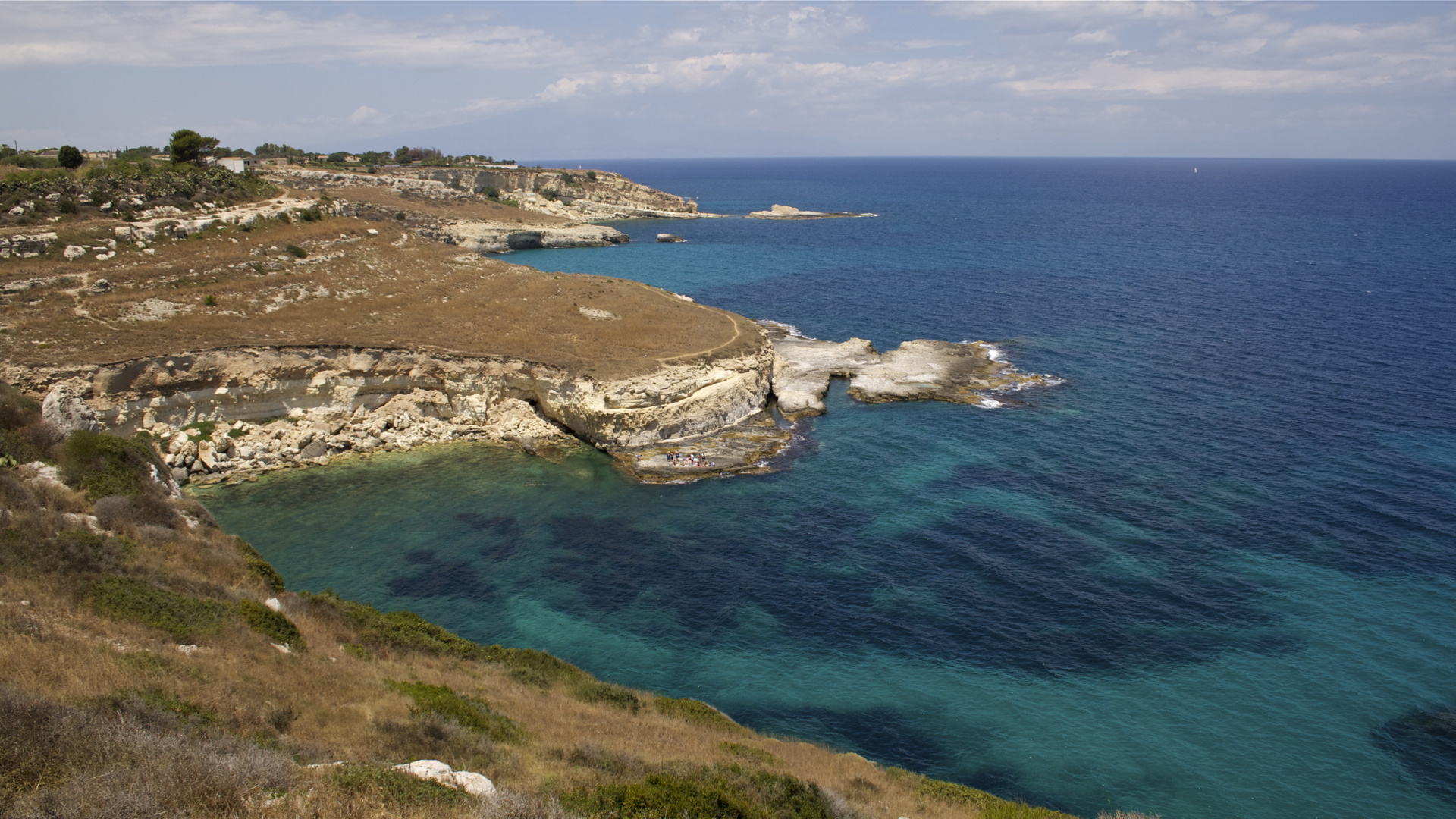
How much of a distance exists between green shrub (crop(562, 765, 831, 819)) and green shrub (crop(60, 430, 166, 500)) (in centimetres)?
1989

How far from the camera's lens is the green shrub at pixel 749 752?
17423 mm

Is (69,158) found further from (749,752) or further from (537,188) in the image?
(537,188)

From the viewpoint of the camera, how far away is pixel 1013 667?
2495 centimetres

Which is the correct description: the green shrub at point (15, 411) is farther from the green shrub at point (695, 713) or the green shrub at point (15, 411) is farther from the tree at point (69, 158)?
the tree at point (69, 158)

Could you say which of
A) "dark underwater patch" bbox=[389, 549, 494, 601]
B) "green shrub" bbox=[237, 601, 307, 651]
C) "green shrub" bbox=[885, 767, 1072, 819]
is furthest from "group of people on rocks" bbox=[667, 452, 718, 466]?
"green shrub" bbox=[237, 601, 307, 651]

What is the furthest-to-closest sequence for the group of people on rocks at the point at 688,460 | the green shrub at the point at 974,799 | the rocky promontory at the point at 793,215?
1. the rocky promontory at the point at 793,215
2. the group of people on rocks at the point at 688,460
3. the green shrub at the point at 974,799

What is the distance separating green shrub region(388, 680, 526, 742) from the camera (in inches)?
609

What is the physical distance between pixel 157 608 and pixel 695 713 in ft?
43.8

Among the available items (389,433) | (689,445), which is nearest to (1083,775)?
(689,445)

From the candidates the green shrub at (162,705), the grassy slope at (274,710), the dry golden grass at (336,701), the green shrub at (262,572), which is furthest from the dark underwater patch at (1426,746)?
the green shrub at (262,572)

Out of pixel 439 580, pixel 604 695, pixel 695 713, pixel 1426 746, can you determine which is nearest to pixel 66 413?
pixel 439 580

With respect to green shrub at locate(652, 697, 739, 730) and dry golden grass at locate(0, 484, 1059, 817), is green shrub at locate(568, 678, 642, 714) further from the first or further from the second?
green shrub at locate(652, 697, 739, 730)

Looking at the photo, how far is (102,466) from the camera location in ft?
78.8

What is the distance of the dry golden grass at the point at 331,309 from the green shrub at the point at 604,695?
75.3 ft
